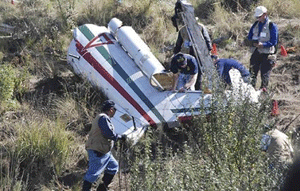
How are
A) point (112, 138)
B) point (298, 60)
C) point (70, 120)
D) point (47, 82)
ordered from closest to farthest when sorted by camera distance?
1. point (112, 138)
2. point (70, 120)
3. point (47, 82)
4. point (298, 60)

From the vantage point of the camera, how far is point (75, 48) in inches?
417

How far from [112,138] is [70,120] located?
8.24 feet

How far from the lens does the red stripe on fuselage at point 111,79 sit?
30.0 ft

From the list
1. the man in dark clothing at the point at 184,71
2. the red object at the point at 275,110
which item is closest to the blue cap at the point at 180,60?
the man in dark clothing at the point at 184,71

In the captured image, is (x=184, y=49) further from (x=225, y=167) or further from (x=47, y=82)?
(x=225, y=167)

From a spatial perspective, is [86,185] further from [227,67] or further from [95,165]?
[227,67]

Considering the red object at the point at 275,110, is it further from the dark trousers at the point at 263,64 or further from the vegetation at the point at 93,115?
the vegetation at the point at 93,115

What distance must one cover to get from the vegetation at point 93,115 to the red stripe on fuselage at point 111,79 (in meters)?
0.36

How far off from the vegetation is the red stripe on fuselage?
0.36 metres

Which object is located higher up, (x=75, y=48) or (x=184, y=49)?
(x=75, y=48)

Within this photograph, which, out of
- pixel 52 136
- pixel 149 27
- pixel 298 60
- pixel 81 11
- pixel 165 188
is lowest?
pixel 298 60

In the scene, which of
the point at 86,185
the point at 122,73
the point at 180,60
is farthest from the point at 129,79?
the point at 86,185

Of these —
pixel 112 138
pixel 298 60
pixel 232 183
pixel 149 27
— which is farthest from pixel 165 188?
pixel 149 27

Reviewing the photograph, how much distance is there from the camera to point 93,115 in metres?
10.1
